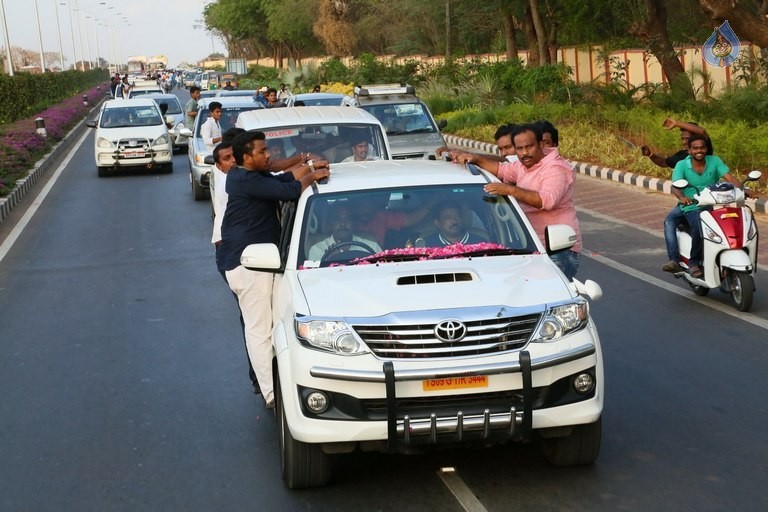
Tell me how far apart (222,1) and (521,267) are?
119953mm

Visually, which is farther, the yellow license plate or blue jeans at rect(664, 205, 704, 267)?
blue jeans at rect(664, 205, 704, 267)

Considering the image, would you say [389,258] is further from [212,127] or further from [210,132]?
[212,127]

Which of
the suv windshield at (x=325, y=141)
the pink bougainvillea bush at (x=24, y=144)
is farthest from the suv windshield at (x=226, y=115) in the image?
the suv windshield at (x=325, y=141)

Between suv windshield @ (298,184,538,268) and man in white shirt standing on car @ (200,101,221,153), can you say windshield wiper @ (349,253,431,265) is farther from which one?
man in white shirt standing on car @ (200,101,221,153)

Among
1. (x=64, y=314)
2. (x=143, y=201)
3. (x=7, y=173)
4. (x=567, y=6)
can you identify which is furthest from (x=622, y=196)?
(x=567, y=6)

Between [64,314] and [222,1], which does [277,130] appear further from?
[222,1]

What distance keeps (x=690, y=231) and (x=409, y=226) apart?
4.50 m

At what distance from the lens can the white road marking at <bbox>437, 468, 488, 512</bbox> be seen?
539cm

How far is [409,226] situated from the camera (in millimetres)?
6574

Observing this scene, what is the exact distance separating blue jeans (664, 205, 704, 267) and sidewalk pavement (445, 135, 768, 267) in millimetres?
2269

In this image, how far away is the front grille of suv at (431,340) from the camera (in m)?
5.25

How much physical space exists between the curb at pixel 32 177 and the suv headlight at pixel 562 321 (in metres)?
14.9

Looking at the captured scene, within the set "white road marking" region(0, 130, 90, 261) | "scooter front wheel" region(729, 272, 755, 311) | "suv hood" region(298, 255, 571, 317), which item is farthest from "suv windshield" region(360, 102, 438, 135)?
"suv hood" region(298, 255, 571, 317)

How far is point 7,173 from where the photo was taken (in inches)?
920
